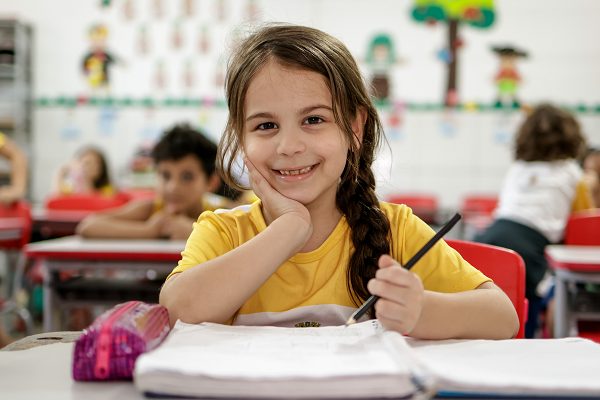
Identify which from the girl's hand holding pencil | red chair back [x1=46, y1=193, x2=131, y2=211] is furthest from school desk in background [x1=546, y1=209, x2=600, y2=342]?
red chair back [x1=46, y1=193, x2=131, y2=211]

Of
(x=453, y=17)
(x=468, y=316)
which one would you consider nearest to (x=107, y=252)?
(x=468, y=316)

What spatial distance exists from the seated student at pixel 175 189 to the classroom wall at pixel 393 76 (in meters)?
3.99

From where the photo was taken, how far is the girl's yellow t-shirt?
1.11 m

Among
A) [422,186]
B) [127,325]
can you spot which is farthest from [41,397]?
[422,186]

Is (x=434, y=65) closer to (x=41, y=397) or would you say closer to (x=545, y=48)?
(x=545, y=48)

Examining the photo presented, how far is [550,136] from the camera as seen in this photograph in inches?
129

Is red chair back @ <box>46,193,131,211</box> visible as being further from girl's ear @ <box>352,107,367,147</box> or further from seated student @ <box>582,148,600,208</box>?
girl's ear @ <box>352,107,367,147</box>

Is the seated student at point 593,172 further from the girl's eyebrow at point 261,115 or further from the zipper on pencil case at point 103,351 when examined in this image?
the zipper on pencil case at point 103,351

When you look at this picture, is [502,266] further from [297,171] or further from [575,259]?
[575,259]

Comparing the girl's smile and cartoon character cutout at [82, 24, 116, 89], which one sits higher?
cartoon character cutout at [82, 24, 116, 89]

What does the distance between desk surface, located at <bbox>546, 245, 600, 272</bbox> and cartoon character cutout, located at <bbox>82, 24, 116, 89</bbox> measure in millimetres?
5661

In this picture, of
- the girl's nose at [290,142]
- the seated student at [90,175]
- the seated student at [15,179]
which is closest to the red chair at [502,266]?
the girl's nose at [290,142]

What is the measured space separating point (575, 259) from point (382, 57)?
196 inches

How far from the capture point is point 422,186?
6953 mm
